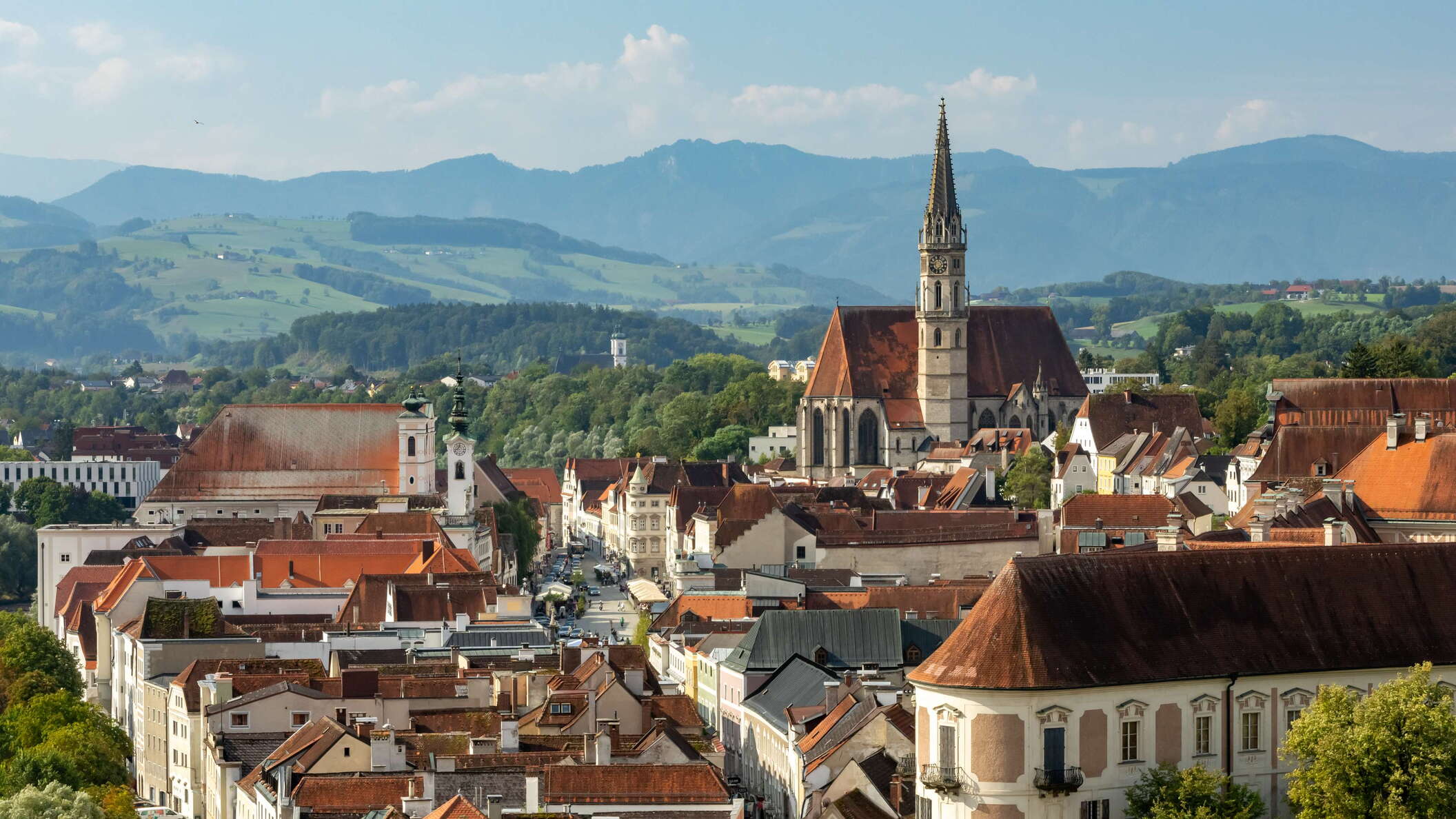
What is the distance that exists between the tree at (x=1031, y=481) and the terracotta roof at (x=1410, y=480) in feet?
163

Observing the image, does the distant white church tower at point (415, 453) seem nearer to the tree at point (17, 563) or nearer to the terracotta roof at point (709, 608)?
the tree at point (17, 563)

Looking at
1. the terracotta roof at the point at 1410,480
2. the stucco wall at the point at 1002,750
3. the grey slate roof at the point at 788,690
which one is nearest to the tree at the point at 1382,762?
the stucco wall at the point at 1002,750

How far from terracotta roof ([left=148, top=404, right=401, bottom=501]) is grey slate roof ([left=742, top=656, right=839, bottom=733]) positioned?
73653 millimetres

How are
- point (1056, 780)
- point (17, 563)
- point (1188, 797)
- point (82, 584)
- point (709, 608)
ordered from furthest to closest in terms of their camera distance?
point (17, 563) < point (82, 584) < point (709, 608) < point (1056, 780) < point (1188, 797)

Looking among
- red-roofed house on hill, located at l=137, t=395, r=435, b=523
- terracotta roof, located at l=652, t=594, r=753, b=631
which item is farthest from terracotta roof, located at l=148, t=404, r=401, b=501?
terracotta roof, located at l=652, t=594, r=753, b=631

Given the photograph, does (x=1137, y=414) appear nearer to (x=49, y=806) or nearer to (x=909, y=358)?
(x=909, y=358)

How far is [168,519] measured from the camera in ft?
490

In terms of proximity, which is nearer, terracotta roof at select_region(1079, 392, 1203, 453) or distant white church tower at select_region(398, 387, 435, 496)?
distant white church tower at select_region(398, 387, 435, 496)

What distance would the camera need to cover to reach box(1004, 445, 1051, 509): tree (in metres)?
150

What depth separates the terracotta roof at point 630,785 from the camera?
59.0 m

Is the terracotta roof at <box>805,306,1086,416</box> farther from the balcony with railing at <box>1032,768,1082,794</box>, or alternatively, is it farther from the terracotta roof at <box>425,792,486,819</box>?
the terracotta roof at <box>425,792,486,819</box>

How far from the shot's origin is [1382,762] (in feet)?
181

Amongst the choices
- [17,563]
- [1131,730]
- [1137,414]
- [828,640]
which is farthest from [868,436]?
[1131,730]

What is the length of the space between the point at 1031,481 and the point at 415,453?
3470 centimetres
